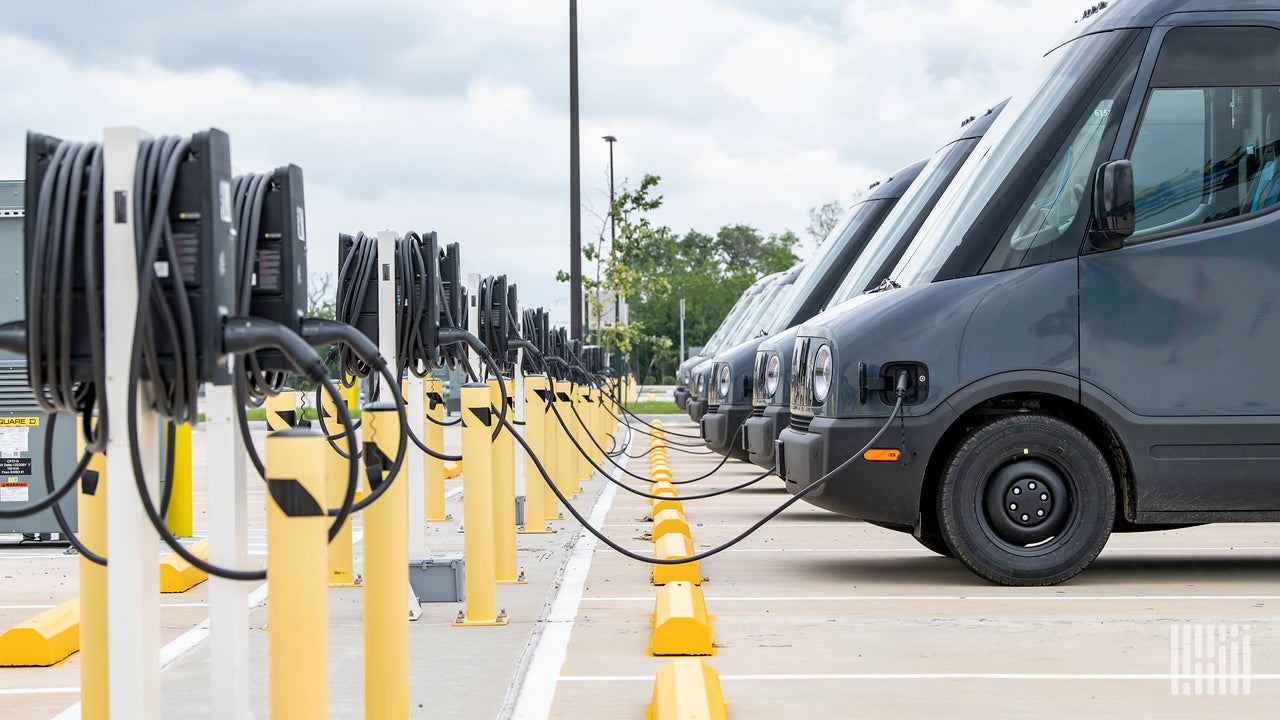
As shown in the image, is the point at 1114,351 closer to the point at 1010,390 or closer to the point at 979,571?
the point at 1010,390

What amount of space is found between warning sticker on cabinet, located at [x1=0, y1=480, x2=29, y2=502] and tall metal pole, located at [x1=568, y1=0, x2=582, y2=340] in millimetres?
15159

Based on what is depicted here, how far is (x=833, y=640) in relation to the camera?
5.88m

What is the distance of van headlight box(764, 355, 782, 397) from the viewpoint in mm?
9516

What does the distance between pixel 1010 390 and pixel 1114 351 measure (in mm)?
584

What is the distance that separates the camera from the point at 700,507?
12.7 metres

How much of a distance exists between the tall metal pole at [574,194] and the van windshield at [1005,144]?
16.6 metres

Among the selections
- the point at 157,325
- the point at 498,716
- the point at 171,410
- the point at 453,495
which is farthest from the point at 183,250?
the point at 453,495

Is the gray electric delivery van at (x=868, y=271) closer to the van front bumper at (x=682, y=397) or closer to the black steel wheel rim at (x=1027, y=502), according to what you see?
the black steel wheel rim at (x=1027, y=502)

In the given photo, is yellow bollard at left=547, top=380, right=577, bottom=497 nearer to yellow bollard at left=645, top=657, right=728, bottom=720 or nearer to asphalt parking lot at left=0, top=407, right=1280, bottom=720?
asphalt parking lot at left=0, top=407, right=1280, bottom=720

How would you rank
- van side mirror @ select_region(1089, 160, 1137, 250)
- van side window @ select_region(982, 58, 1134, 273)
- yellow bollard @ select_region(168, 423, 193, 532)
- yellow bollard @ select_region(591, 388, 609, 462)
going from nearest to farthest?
van side mirror @ select_region(1089, 160, 1137, 250) < van side window @ select_region(982, 58, 1134, 273) < yellow bollard @ select_region(168, 423, 193, 532) < yellow bollard @ select_region(591, 388, 609, 462)

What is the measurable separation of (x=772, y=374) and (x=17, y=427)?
503 centimetres

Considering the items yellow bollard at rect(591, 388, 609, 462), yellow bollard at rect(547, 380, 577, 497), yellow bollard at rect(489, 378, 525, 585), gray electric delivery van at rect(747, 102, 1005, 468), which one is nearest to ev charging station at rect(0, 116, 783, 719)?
yellow bollard at rect(489, 378, 525, 585)

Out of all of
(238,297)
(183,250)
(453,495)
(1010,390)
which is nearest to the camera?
(183,250)

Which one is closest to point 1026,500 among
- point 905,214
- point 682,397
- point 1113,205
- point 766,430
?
point 1113,205
